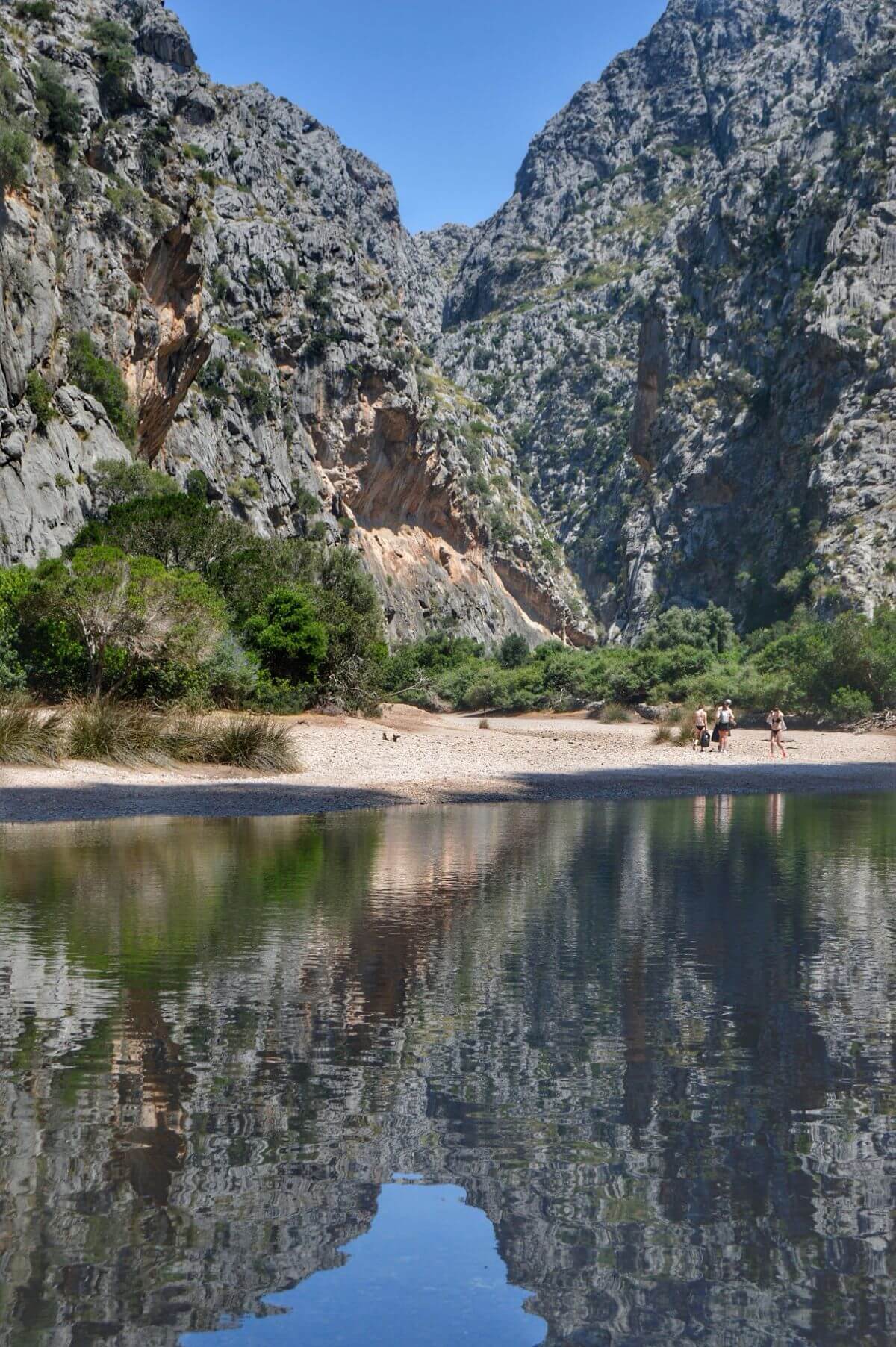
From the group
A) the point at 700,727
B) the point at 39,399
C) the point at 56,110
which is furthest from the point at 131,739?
the point at 56,110

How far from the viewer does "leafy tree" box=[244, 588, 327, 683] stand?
32281 mm

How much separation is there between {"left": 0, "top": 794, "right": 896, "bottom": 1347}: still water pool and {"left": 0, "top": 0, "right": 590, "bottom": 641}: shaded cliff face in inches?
1121

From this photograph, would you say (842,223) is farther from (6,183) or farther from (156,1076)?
(156,1076)

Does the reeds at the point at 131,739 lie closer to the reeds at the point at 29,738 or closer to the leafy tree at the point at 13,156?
the reeds at the point at 29,738

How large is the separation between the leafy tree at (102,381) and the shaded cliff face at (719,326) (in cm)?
4334

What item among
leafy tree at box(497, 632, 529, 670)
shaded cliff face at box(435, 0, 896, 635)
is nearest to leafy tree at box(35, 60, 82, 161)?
leafy tree at box(497, 632, 529, 670)

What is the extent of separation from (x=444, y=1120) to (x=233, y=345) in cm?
6784

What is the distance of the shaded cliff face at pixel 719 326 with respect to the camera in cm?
7981

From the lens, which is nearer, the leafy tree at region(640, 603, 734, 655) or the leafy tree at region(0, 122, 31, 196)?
the leafy tree at region(0, 122, 31, 196)

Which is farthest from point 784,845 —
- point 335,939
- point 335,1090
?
point 335,1090

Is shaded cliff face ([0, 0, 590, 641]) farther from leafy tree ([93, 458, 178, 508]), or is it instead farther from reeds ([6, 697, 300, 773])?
reeds ([6, 697, 300, 773])

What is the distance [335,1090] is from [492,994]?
180 cm

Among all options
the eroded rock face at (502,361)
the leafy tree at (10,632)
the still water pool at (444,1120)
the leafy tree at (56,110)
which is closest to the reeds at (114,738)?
the leafy tree at (10,632)

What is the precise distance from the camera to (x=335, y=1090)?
484 cm
